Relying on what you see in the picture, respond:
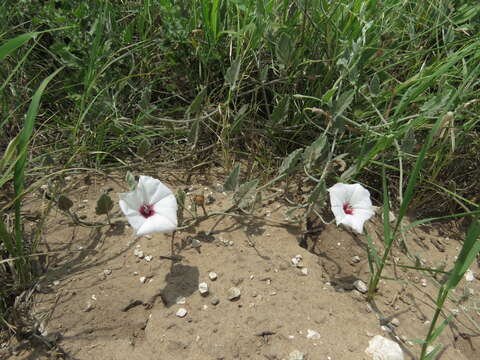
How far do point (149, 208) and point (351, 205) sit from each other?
689 millimetres

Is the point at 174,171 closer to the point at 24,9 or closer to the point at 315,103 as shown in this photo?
the point at 315,103

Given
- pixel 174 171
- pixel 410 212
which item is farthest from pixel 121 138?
pixel 410 212

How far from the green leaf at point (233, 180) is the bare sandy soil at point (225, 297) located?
133mm

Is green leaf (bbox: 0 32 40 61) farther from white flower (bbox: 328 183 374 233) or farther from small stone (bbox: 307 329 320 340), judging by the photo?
small stone (bbox: 307 329 320 340)

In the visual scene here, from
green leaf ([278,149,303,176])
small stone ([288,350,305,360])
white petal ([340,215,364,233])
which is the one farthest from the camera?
green leaf ([278,149,303,176])

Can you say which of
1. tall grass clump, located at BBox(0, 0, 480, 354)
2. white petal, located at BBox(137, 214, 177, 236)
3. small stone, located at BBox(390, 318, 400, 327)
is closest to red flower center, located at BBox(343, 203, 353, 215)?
tall grass clump, located at BBox(0, 0, 480, 354)

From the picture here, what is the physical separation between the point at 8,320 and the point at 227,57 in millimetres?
1288

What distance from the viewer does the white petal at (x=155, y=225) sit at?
1158 mm

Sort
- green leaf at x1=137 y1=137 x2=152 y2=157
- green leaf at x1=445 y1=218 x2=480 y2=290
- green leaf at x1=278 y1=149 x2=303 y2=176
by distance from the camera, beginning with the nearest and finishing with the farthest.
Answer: green leaf at x1=445 y1=218 x2=480 y2=290
green leaf at x1=278 y1=149 x2=303 y2=176
green leaf at x1=137 y1=137 x2=152 y2=157

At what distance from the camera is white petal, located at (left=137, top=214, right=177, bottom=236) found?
1.16 metres

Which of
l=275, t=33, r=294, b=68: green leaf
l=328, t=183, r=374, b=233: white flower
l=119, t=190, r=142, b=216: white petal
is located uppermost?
l=275, t=33, r=294, b=68: green leaf

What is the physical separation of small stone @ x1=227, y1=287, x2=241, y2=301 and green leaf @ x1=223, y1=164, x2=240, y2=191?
35 centimetres

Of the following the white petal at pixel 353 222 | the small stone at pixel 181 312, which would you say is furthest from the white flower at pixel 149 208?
the white petal at pixel 353 222

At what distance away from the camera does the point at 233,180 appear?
143 cm
